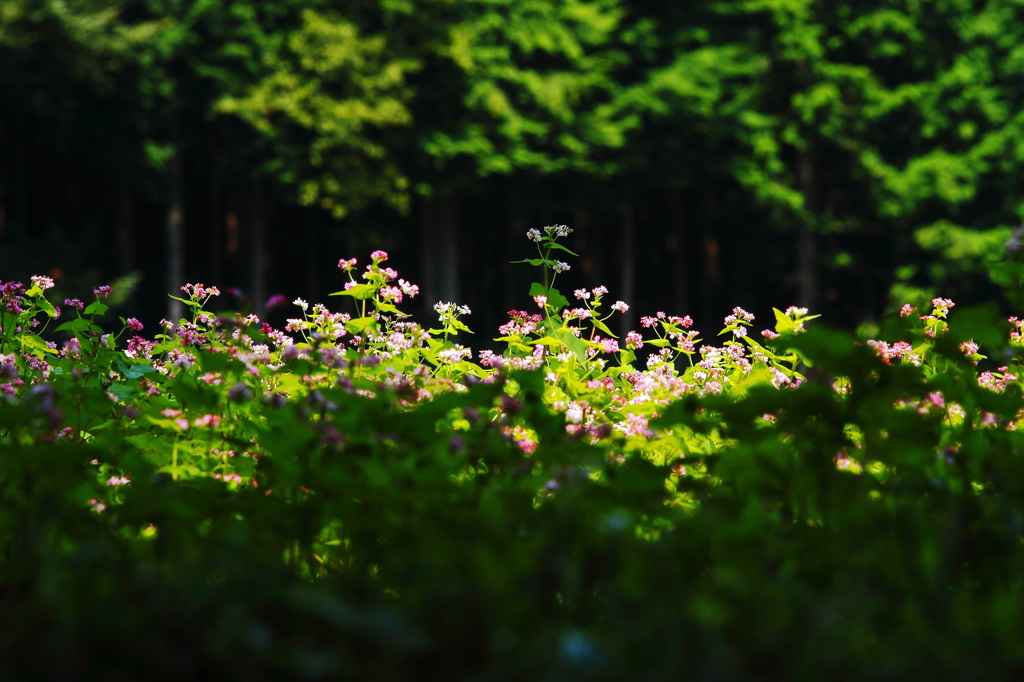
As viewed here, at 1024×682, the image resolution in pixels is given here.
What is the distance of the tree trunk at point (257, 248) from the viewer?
20391 millimetres

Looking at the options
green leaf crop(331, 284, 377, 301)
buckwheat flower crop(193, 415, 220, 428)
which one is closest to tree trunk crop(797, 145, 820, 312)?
green leaf crop(331, 284, 377, 301)

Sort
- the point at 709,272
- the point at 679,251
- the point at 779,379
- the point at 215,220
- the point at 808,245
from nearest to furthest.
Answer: the point at 779,379, the point at 808,245, the point at 215,220, the point at 679,251, the point at 709,272

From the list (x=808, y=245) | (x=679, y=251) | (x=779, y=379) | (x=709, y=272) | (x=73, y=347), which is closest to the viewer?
(x=779, y=379)

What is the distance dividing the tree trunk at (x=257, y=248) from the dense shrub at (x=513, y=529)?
683 inches

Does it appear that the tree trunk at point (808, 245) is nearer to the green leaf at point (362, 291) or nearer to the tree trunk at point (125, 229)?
the tree trunk at point (125, 229)

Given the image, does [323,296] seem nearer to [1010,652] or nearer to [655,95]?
[655,95]

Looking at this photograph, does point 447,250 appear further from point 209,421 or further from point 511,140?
point 209,421

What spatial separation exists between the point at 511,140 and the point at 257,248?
6237 mm

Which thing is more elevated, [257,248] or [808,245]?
[257,248]

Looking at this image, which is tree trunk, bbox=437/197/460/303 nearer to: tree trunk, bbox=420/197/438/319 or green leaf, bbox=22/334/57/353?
tree trunk, bbox=420/197/438/319

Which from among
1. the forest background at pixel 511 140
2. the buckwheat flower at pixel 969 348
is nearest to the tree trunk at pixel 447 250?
the forest background at pixel 511 140

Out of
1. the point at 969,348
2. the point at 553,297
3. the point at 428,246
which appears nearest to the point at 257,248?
the point at 428,246

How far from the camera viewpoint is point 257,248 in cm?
2122

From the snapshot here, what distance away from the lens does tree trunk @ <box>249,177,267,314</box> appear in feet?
66.9
